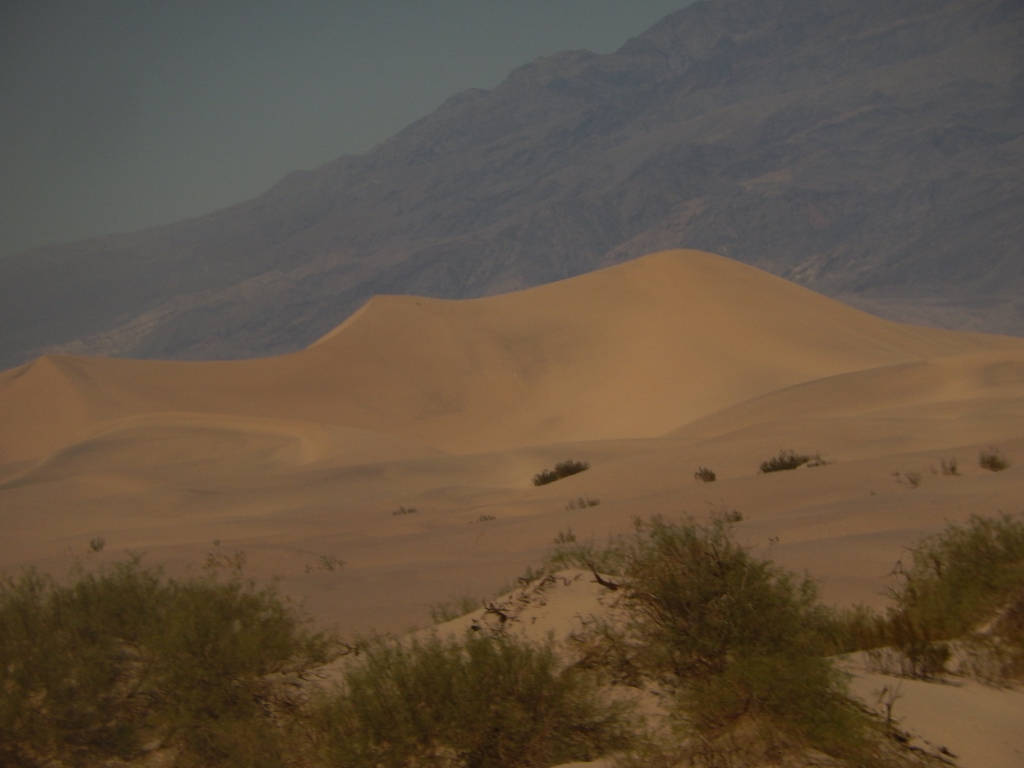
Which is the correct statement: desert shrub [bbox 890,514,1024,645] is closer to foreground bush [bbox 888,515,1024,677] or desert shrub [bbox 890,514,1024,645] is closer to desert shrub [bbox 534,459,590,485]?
foreground bush [bbox 888,515,1024,677]

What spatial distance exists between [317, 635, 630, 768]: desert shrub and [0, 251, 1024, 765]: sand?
1.55 meters

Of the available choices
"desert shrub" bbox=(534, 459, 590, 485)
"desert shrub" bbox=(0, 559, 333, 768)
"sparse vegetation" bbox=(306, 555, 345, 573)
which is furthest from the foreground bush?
"desert shrub" bbox=(534, 459, 590, 485)

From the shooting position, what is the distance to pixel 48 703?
6.01 m

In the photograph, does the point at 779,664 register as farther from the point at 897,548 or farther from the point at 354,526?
the point at 354,526

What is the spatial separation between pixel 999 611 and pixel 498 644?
300 centimetres

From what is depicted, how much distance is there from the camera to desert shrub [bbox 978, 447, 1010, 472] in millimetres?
15633

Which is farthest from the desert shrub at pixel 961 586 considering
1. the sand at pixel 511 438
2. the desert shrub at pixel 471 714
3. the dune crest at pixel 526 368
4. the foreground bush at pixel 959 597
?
the dune crest at pixel 526 368

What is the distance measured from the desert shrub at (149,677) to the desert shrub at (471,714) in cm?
49

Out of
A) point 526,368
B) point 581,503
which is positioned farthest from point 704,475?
point 526,368

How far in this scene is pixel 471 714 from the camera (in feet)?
17.2

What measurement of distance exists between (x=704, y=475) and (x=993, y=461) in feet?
15.2

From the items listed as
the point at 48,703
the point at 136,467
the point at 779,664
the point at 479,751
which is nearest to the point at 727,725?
the point at 779,664

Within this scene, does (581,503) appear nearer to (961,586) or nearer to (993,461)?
(993,461)

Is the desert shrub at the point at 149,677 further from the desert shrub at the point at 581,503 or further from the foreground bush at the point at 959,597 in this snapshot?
the desert shrub at the point at 581,503
